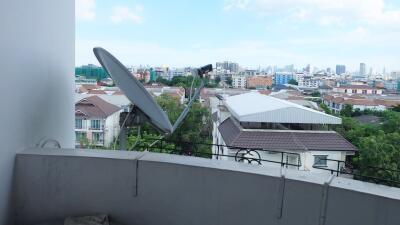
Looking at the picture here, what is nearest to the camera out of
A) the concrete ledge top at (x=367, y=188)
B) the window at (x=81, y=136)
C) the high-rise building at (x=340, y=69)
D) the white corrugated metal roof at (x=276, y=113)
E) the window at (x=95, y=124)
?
the concrete ledge top at (x=367, y=188)

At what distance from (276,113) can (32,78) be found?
4.60 m

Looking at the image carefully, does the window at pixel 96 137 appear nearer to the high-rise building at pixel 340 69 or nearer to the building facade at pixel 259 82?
the building facade at pixel 259 82

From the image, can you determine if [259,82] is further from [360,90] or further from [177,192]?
[177,192]

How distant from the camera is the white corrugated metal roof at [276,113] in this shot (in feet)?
17.7

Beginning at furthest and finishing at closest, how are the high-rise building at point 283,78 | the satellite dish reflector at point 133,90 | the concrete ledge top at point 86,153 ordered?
the high-rise building at point 283,78
the satellite dish reflector at point 133,90
the concrete ledge top at point 86,153

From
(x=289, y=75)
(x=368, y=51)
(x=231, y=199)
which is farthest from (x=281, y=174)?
(x=368, y=51)

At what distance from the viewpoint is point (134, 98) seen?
208cm

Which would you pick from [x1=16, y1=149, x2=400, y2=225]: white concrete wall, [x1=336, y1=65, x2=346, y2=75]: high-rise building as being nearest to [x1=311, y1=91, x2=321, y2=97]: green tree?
[x1=336, y1=65, x2=346, y2=75]: high-rise building

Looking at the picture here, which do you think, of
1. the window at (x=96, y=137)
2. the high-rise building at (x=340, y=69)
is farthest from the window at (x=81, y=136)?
the high-rise building at (x=340, y=69)

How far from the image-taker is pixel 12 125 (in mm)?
1822

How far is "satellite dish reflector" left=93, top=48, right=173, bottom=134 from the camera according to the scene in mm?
2025

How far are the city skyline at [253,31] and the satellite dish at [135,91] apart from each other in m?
2.28

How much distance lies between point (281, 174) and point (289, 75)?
4.79 m

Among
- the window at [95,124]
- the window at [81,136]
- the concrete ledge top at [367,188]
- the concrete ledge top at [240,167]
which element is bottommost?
the window at [81,136]
